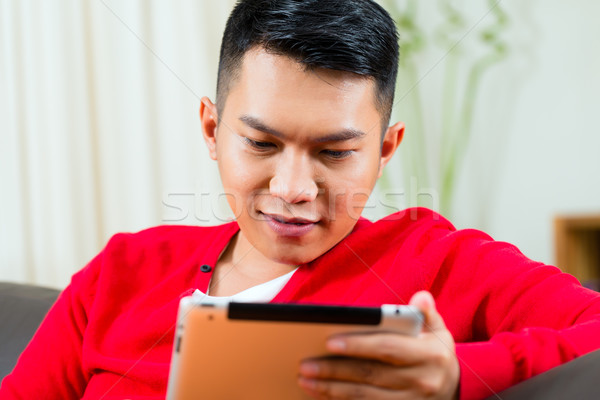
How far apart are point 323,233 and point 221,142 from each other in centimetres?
21

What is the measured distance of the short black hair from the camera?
0.95 meters

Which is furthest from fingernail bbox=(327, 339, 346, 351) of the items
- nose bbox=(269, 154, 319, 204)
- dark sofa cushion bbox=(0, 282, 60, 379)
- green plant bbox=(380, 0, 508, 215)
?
green plant bbox=(380, 0, 508, 215)

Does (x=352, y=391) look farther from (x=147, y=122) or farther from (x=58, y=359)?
(x=147, y=122)

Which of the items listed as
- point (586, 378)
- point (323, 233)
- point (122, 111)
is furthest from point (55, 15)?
point (586, 378)

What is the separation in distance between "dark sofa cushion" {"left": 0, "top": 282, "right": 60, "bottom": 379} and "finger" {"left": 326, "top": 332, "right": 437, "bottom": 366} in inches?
34.2

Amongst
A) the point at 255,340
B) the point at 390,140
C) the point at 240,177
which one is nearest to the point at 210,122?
the point at 240,177

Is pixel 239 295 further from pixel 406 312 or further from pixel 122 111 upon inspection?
pixel 122 111

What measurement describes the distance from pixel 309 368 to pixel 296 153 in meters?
0.35

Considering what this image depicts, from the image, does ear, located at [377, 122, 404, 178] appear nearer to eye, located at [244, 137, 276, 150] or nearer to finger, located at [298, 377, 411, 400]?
eye, located at [244, 137, 276, 150]

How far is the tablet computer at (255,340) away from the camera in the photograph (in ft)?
2.02

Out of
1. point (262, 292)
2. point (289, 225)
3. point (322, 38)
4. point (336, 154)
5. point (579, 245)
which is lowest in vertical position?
point (579, 245)

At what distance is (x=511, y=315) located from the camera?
86cm

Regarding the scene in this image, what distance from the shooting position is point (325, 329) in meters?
0.62

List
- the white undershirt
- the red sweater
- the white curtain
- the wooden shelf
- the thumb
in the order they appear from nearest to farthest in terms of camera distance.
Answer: the thumb < the red sweater < the white undershirt < the white curtain < the wooden shelf
